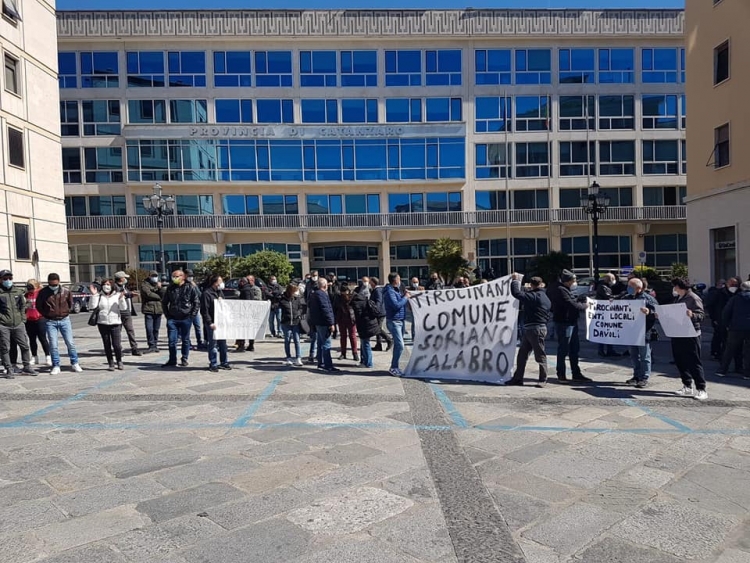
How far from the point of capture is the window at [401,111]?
36125 millimetres

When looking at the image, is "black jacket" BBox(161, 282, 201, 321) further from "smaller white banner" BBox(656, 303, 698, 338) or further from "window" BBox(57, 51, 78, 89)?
"window" BBox(57, 51, 78, 89)

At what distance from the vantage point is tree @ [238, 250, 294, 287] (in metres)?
29.3

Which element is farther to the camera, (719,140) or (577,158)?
(577,158)

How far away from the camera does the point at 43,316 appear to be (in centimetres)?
915

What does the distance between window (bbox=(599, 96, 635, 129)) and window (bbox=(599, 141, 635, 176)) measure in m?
1.34

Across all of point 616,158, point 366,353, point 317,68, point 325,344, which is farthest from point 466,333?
point 616,158

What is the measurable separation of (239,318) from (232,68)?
101 feet

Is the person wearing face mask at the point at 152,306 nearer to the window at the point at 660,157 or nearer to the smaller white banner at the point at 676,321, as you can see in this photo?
the smaller white banner at the point at 676,321

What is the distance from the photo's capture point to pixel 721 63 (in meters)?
19.7

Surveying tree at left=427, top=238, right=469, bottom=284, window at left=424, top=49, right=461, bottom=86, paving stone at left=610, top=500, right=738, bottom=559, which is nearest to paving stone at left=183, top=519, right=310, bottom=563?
paving stone at left=610, top=500, right=738, bottom=559

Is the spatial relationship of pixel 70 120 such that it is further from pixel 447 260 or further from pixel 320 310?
pixel 320 310

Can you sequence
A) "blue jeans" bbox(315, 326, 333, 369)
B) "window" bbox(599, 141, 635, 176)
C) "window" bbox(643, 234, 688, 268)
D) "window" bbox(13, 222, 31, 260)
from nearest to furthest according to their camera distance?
"blue jeans" bbox(315, 326, 333, 369)
"window" bbox(13, 222, 31, 260)
"window" bbox(599, 141, 635, 176)
"window" bbox(643, 234, 688, 268)

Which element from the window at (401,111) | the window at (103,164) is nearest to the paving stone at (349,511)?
A: the window at (401,111)

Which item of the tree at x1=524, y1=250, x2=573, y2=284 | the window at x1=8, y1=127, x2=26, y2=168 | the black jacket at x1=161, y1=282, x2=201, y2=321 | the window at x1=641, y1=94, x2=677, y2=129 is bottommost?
the black jacket at x1=161, y1=282, x2=201, y2=321
